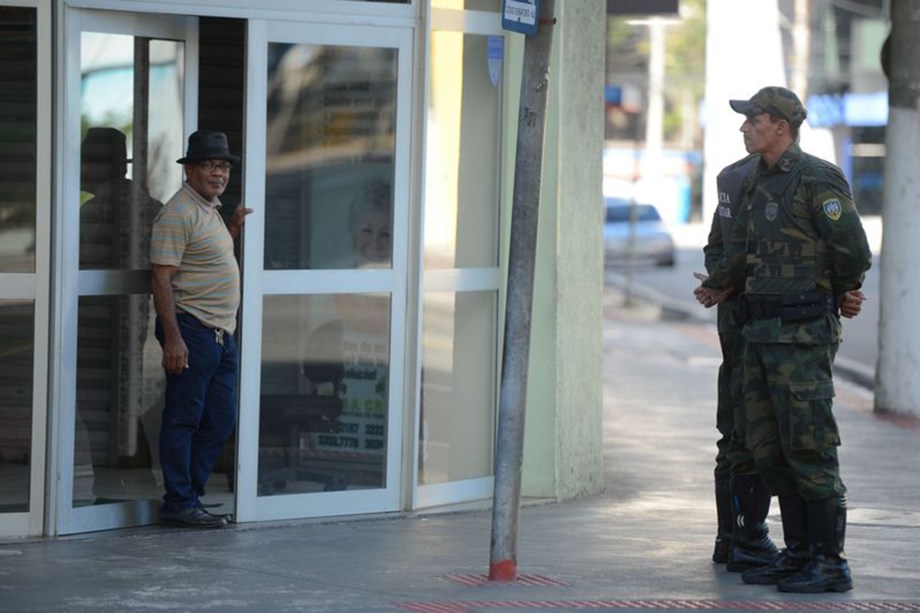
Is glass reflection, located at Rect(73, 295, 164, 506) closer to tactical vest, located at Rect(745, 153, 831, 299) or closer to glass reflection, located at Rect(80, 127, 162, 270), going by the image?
glass reflection, located at Rect(80, 127, 162, 270)

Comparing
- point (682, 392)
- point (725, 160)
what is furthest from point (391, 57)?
point (725, 160)

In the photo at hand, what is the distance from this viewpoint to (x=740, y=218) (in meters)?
7.29

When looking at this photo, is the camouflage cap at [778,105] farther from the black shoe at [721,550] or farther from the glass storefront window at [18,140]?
the glass storefront window at [18,140]

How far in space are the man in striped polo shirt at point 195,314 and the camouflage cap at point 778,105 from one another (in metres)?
2.46

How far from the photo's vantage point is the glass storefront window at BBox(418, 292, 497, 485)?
923 cm

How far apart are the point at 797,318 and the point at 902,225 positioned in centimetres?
746

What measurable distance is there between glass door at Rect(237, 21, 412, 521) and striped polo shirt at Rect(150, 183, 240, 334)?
20 cm

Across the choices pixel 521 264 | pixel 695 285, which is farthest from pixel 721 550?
pixel 695 285

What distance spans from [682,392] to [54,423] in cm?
862

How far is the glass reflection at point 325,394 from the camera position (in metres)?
8.78

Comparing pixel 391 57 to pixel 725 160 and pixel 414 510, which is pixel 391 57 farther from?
pixel 725 160

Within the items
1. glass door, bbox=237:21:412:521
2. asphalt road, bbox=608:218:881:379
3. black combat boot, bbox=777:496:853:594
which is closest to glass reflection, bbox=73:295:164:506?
glass door, bbox=237:21:412:521

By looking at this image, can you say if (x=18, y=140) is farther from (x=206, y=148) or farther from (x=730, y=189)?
(x=730, y=189)

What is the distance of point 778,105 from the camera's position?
282 inches
